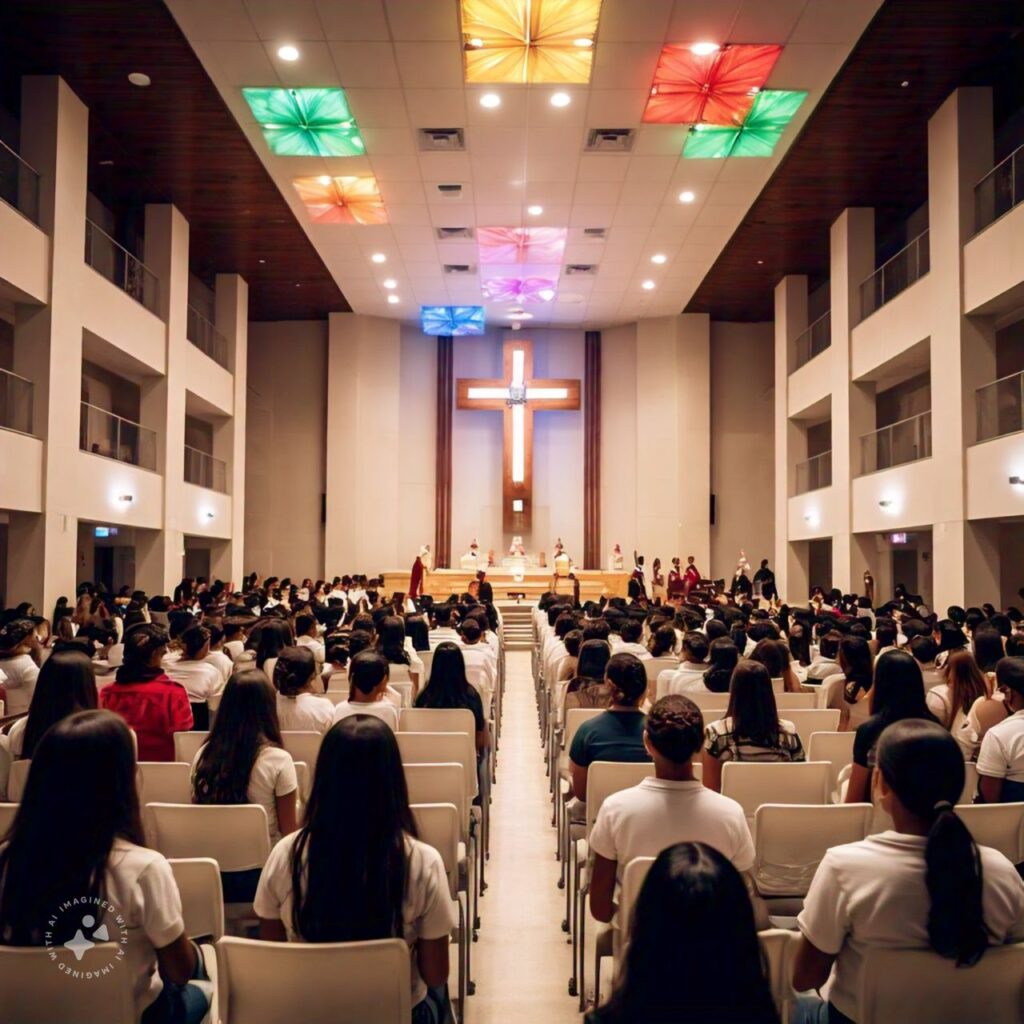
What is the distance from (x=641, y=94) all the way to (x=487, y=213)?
493 centimetres

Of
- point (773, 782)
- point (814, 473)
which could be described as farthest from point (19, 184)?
point (814, 473)

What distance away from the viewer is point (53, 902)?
2.15 metres

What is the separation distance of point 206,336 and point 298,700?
54.0 feet

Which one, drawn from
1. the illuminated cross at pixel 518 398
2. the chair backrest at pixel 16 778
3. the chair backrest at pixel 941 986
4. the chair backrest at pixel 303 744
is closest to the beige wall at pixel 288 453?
the illuminated cross at pixel 518 398

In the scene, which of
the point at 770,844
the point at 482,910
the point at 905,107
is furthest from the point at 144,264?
the point at 770,844

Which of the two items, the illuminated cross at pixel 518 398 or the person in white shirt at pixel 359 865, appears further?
the illuminated cross at pixel 518 398

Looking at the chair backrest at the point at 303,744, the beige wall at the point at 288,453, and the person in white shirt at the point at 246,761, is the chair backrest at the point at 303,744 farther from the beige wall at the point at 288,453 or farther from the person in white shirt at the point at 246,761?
the beige wall at the point at 288,453

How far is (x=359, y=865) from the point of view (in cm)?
224

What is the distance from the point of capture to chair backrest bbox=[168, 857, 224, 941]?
277 cm

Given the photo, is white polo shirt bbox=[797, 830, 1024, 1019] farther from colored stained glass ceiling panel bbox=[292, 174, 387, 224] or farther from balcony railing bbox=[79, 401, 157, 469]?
colored stained glass ceiling panel bbox=[292, 174, 387, 224]

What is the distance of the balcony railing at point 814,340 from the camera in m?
19.1

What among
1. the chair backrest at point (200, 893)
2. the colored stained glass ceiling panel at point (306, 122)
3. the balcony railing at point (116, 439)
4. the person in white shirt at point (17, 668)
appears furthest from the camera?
the balcony railing at point (116, 439)

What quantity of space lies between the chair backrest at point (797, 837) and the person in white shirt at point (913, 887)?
45.0 inches

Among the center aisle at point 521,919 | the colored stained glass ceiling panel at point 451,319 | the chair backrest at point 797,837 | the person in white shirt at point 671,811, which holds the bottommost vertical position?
the center aisle at point 521,919
